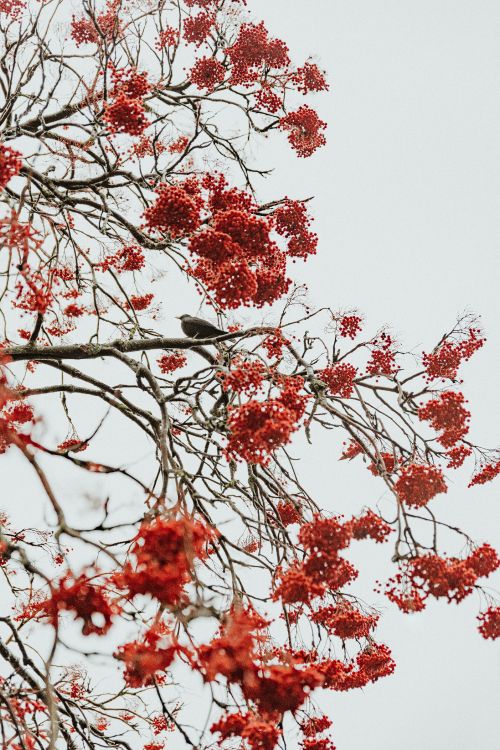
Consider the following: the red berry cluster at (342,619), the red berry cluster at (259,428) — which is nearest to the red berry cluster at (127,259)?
the red berry cluster at (259,428)

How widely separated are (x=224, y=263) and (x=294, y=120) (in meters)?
2.56

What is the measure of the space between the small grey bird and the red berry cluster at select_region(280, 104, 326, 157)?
6.90ft

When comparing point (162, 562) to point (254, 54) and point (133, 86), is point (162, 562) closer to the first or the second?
point (133, 86)

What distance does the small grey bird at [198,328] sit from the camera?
4133 millimetres

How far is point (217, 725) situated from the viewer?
2.44m

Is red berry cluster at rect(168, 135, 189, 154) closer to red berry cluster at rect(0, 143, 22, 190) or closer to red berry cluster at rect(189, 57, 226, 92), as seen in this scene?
red berry cluster at rect(189, 57, 226, 92)

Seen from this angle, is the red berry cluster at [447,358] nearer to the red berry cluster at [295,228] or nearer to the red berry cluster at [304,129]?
the red berry cluster at [295,228]

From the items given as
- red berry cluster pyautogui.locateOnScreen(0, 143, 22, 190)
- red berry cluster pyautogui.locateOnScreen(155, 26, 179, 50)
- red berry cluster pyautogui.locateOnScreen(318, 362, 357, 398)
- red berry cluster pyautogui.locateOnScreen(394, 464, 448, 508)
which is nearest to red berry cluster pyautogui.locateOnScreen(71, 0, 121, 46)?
red berry cluster pyautogui.locateOnScreen(155, 26, 179, 50)

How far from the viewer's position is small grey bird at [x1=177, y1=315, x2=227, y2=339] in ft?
13.6

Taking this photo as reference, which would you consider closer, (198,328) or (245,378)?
(245,378)

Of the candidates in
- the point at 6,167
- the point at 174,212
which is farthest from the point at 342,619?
the point at 6,167

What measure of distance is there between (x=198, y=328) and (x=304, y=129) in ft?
7.20

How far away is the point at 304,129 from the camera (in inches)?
208

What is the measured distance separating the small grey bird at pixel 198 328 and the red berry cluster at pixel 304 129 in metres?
2.10
